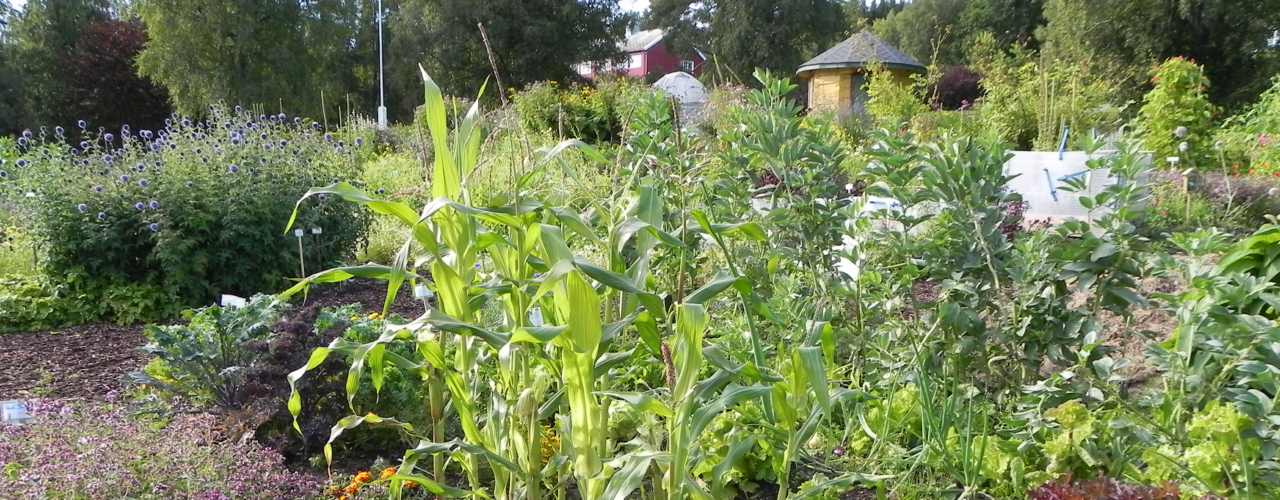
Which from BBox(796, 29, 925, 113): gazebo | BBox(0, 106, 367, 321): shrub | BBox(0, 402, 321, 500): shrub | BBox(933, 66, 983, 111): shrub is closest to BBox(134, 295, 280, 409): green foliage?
BBox(0, 402, 321, 500): shrub

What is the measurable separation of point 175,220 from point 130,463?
3.21m

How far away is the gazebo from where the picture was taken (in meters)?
14.9

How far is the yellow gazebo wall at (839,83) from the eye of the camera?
15.1 metres

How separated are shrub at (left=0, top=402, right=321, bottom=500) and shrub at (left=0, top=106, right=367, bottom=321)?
2.65 metres

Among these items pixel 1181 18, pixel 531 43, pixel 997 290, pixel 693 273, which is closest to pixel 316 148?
pixel 693 273

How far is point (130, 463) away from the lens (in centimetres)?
195

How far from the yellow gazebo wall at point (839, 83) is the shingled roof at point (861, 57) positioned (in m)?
0.12

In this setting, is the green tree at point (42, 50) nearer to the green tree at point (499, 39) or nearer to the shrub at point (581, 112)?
the green tree at point (499, 39)

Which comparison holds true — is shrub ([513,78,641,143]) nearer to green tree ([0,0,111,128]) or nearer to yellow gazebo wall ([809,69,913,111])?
yellow gazebo wall ([809,69,913,111])

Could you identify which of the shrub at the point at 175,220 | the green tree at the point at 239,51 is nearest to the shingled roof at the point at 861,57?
the green tree at the point at 239,51

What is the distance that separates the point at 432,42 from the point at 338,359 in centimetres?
2486

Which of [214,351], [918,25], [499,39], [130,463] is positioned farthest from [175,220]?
[918,25]

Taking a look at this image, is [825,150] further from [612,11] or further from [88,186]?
[612,11]

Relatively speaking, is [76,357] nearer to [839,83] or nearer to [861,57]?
[861,57]
